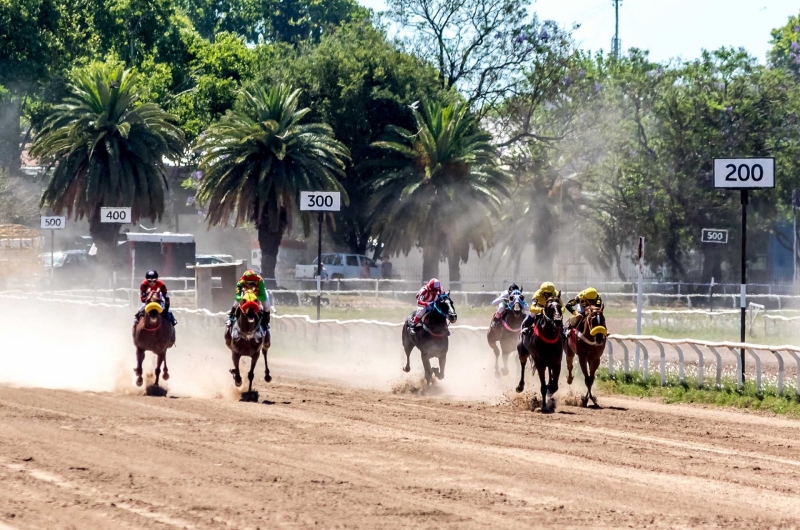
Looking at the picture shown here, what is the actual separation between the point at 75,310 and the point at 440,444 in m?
23.3

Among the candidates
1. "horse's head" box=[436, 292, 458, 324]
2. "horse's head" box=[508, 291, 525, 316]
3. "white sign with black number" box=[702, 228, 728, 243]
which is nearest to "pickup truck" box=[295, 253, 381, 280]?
"white sign with black number" box=[702, 228, 728, 243]

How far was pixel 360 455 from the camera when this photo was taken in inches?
477

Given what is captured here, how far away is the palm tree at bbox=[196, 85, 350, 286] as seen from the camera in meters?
45.4

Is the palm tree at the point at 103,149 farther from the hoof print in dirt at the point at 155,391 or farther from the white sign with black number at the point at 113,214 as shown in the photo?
the hoof print in dirt at the point at 155,391

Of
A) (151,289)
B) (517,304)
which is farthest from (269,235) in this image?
(151,289)

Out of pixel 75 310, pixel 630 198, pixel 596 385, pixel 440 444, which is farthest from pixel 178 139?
pixel 440 444

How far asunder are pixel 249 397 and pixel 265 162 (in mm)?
28023

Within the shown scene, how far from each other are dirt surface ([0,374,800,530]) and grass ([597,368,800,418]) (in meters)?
1.02

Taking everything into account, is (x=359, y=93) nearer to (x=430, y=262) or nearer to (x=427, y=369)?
(x=430, y=262)

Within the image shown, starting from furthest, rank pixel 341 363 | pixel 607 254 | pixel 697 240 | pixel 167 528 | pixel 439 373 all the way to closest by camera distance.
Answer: pixel 607 254 < pixel 697 240 < pixel 341 363 < pixel 439 373 < pixel 167 528

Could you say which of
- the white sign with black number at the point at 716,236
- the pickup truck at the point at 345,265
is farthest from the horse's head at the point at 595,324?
the pickup truck at the point at 345,265

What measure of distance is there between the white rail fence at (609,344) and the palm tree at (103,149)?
37.6 feet

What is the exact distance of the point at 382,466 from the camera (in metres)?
11.4

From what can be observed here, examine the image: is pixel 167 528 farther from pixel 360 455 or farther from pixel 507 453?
pixel 507 453
